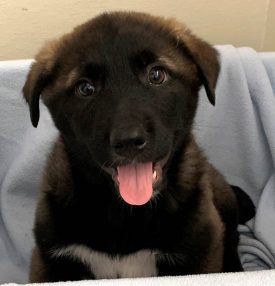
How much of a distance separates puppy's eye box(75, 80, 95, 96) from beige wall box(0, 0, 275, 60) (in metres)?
1.06

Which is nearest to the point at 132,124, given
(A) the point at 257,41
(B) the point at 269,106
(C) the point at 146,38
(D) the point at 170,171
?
(C) the point at 146,38

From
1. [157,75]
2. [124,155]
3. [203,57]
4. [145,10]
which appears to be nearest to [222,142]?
[145,10]

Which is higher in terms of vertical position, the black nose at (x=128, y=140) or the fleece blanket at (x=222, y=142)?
the black nose at (x=128, y=140)

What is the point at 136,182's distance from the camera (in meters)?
1.49

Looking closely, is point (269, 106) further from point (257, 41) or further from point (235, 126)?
point (257, 41)

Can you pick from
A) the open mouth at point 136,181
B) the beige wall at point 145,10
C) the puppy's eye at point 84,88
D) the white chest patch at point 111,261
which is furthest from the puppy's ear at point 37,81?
the beige wall at point 145,10

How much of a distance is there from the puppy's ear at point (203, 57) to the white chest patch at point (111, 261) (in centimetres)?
54

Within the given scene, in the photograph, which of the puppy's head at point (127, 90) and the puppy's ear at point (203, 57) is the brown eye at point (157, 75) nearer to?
the puppy's head at point (127, 90)

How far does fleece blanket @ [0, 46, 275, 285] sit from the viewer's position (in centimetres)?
233

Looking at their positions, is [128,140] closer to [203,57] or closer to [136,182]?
[136,182]

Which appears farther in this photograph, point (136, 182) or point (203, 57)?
point (203, 57)

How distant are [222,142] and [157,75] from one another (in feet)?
3.59

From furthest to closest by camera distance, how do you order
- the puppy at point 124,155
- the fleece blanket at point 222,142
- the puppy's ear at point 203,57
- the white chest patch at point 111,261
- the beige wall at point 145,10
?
the beige wall at point 145,10 < the fleece blanket at point 222,142 < the white chest patch at point 111,261 < the puppy's ear at point 203,57 < the puppy at point 124,155

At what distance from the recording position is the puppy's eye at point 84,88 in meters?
1.50
